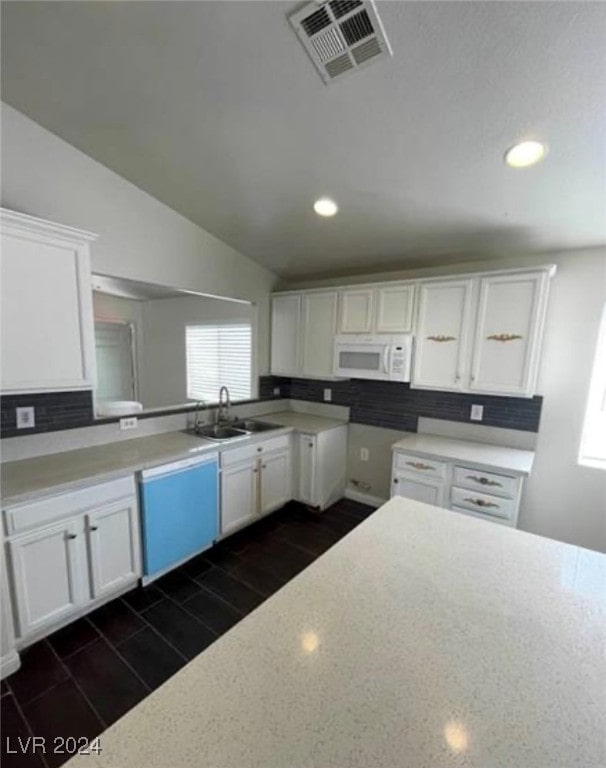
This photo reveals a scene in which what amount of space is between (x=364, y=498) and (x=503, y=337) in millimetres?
2005

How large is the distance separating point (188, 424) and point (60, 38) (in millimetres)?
2396

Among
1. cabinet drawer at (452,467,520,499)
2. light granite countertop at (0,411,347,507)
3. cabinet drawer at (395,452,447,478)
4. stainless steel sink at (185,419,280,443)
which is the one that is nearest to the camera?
light granite countertop at (0,411,347,507)

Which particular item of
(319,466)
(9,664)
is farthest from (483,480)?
(9,664)

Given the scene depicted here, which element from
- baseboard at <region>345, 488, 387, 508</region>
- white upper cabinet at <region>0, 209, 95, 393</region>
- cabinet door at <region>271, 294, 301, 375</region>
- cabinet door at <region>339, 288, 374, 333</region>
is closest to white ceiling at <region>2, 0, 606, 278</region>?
cabinet door at <region>339, 288, 374, 333</region>

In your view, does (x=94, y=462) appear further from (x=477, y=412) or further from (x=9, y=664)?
(x=477, y=412)

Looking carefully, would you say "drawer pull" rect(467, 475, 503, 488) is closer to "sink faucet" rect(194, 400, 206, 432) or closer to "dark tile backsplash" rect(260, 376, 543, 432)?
"dark tile backsplash" rect(260, 376, 543, 432)

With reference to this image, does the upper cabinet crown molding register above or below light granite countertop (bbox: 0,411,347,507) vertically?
above

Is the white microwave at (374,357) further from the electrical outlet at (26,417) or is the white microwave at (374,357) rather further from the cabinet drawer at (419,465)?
the electrical outlet at (26,417)

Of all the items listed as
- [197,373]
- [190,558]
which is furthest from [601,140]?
[190,558]

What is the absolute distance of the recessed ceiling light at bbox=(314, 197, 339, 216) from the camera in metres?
2.38

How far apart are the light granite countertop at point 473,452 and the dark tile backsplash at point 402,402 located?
0.21 m

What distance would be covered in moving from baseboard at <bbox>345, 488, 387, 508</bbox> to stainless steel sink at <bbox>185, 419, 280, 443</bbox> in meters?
1.09

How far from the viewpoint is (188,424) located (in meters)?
3.04

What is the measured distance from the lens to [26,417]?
206 centimetres
